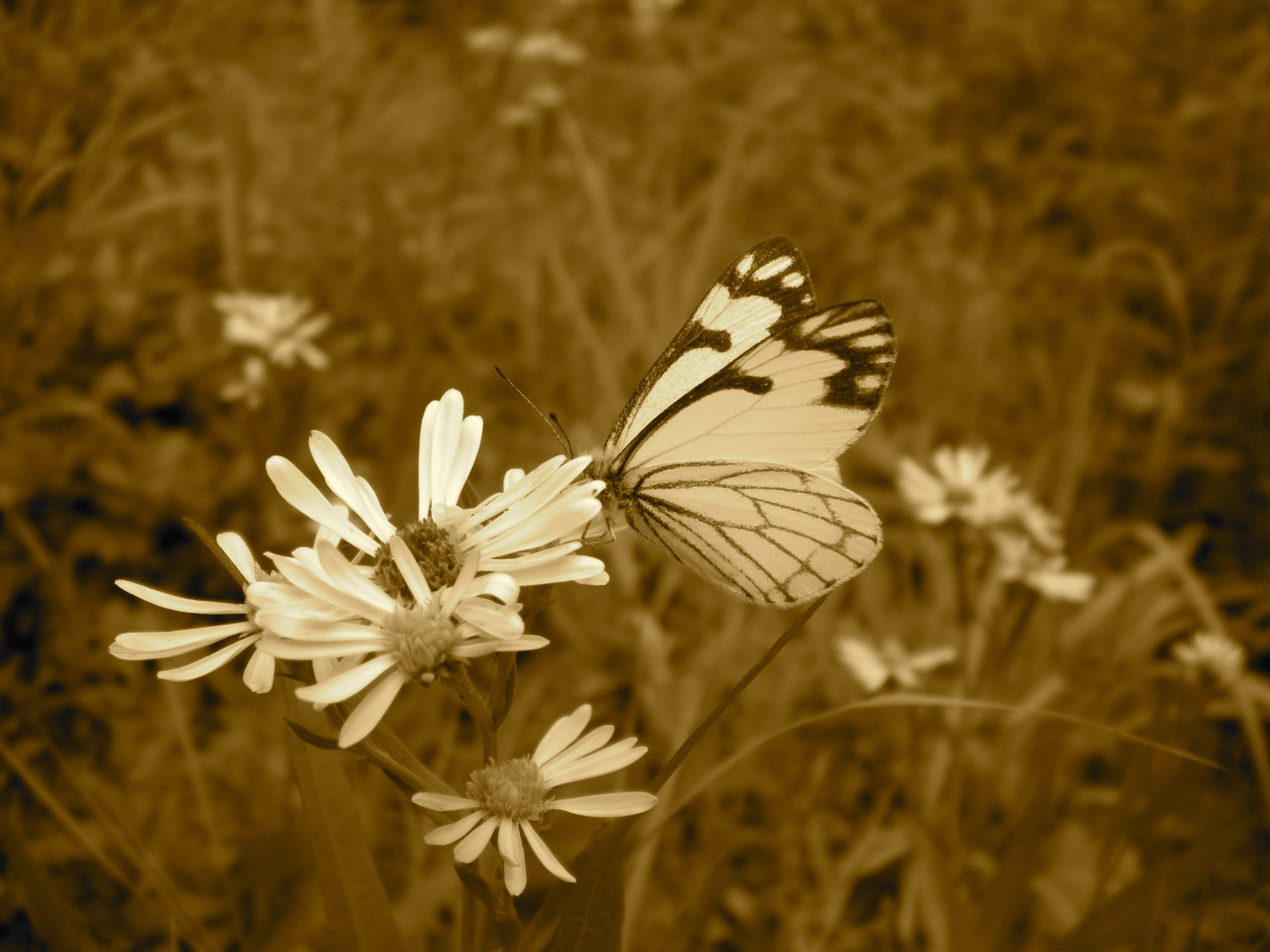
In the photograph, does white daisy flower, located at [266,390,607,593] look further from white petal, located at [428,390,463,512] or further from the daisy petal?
the daisy petal

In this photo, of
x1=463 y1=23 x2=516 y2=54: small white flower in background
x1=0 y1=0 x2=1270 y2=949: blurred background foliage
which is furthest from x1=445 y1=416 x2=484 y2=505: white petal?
x1=463 y1=23 x2=516 y2=54: small white flower in background

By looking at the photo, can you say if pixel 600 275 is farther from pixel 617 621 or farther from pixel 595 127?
pixel 617 621

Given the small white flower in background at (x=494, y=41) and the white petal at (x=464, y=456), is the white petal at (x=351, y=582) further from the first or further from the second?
the small white flower in background at (x=494, y=41)

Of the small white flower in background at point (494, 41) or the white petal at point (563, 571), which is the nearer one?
the white petal at point (563, 571)

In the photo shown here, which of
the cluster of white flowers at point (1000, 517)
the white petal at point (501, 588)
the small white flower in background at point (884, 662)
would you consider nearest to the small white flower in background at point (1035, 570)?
the cluster of white flowers at point (1000, 517)

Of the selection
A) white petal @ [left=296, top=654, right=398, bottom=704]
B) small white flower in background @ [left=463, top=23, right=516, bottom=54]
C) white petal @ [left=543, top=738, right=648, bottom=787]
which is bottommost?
white petal @ [left=543, top=738, right=648, bottom=787]

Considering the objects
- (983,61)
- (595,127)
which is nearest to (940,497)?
(595,127)

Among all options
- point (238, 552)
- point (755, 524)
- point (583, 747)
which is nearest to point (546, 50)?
point (755, 524)
